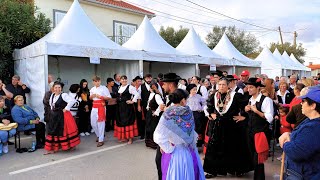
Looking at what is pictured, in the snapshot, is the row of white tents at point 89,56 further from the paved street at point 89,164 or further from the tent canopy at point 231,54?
the paved street at point 89,164

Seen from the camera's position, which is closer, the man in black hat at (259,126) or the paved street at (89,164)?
the man in black hat at (259,126)

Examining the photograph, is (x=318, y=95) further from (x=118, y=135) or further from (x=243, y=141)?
(x=118, y=135)

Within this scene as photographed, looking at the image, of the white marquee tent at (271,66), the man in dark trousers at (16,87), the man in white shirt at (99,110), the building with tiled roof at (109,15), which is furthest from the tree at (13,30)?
the white marquee tent at (271,66)

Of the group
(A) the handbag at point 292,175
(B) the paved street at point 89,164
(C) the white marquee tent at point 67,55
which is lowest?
(B) the paved street at point 89,164

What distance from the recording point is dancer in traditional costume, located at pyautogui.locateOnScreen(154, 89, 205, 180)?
3182mm

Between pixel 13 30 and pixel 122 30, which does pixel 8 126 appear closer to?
pixel 13 30

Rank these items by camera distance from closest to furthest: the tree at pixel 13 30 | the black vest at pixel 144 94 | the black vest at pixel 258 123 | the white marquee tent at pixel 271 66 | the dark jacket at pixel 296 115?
1. the dark jacket at pixel 296 115
2. the black vest at pixel 258 123
3. the black vest at pixel 144 94
4. the tree at pixel 13 30
5. the white marquee tent at pixel 271 66

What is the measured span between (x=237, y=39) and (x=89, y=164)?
116ft

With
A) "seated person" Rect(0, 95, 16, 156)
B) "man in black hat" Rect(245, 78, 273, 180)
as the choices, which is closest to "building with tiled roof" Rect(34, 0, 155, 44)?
"seated person" Rect(0, 95, 16, 156)

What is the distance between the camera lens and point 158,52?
35.7ft

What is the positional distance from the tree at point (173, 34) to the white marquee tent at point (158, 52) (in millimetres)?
15784

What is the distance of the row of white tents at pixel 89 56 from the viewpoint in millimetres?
8273

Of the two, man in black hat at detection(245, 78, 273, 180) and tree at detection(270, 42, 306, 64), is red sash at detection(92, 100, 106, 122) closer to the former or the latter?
man in black hat at detection(245, 78, 273, 180)

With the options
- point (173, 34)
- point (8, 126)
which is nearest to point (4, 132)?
point (8, 126)
